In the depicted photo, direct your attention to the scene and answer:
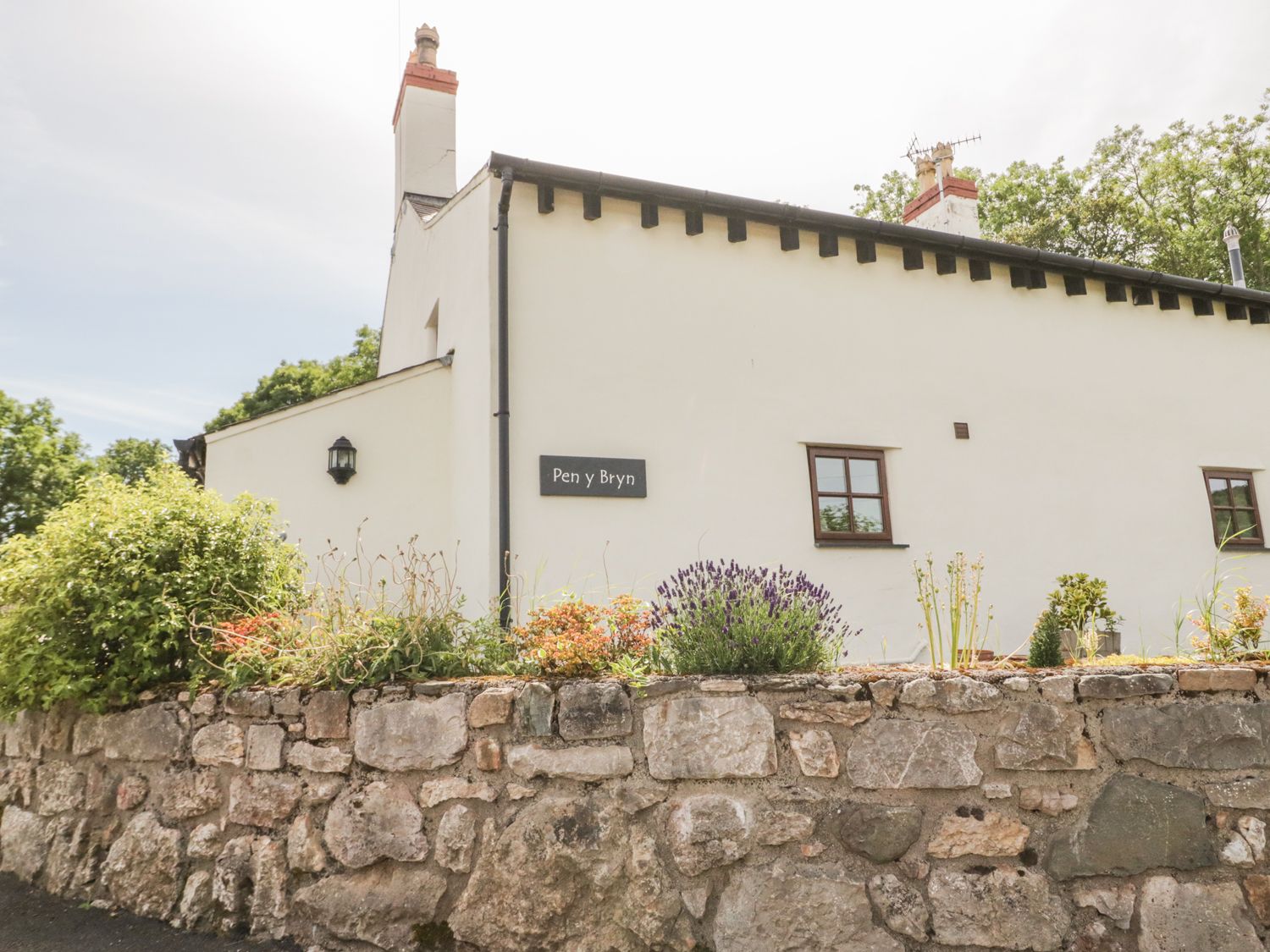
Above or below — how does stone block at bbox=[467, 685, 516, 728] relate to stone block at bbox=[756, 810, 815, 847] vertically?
above

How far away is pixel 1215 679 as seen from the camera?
3.42m

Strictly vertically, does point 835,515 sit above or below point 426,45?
below

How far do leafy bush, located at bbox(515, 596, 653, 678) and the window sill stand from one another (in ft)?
12.3

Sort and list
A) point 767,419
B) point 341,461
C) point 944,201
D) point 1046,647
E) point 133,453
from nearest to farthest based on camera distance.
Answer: point 1046,647
point 341,461
point 767,419
point 944,201
point 133,453

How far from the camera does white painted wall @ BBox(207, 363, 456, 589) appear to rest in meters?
7.37

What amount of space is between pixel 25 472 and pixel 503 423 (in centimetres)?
1991

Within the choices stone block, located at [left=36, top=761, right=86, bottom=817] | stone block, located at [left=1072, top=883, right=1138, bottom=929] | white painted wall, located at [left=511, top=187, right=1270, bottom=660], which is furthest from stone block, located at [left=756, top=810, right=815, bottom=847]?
white painted wall, located at [left=511, top=187, right=1270, bottom=660]

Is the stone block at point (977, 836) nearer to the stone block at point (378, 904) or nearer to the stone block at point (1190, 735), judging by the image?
the stone block at point (1190, 735)

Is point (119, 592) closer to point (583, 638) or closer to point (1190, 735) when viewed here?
point (583, 638)

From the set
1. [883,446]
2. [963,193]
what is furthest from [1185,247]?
[883,446]

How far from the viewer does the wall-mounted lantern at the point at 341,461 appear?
7.33 m

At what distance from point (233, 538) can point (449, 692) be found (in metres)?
1.73

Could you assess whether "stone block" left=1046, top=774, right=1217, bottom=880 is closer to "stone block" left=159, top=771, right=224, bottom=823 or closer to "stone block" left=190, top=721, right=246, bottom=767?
"stone block" left=190, top=721, right=246, bottom=767

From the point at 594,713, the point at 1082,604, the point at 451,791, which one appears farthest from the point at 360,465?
the point at 1082,604
